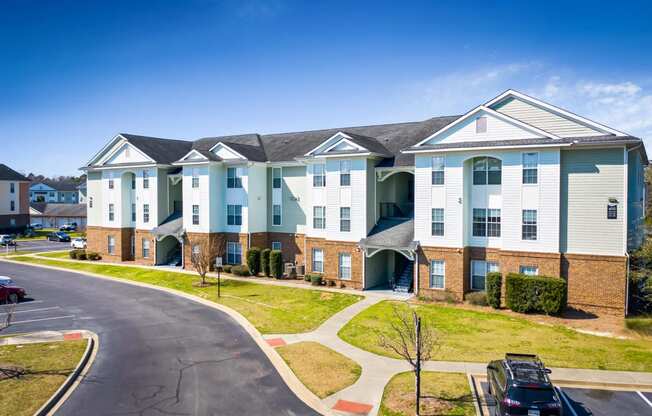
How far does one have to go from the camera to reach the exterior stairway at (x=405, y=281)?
100ft

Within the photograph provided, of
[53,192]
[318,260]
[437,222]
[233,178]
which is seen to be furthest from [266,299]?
[53,192]

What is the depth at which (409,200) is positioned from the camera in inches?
1399

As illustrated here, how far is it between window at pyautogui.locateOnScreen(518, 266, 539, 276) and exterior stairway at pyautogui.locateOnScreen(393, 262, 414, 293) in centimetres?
742

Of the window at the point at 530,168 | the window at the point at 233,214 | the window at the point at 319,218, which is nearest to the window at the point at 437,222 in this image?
the window at the point at 530,168

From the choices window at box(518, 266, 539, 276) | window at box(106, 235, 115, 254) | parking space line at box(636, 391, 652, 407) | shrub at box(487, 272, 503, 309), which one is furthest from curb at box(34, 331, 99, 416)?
window at box(106, 235, 115, 254)

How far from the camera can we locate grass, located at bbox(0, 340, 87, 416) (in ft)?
45.7

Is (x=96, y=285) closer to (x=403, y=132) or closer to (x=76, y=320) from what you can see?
(x=76, y=320)

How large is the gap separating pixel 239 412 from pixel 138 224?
34.4 metres

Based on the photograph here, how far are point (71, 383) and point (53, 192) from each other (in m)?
120

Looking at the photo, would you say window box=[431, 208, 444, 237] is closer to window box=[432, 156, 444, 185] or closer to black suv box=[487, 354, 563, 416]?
window box=[432, 156, 444, 185]

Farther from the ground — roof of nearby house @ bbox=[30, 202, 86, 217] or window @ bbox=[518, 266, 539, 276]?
roof of nearby house @ bbox=[30, 202, 86, 217]

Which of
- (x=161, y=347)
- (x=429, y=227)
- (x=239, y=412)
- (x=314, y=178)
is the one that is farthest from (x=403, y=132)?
(x=239, y=412)

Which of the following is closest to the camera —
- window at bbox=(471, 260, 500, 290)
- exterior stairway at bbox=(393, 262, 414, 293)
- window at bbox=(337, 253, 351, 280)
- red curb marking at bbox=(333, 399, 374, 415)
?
red curb marking at bbox=(333, 399, 374, 415)

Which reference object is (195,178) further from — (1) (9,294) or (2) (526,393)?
(2) (526,393)
